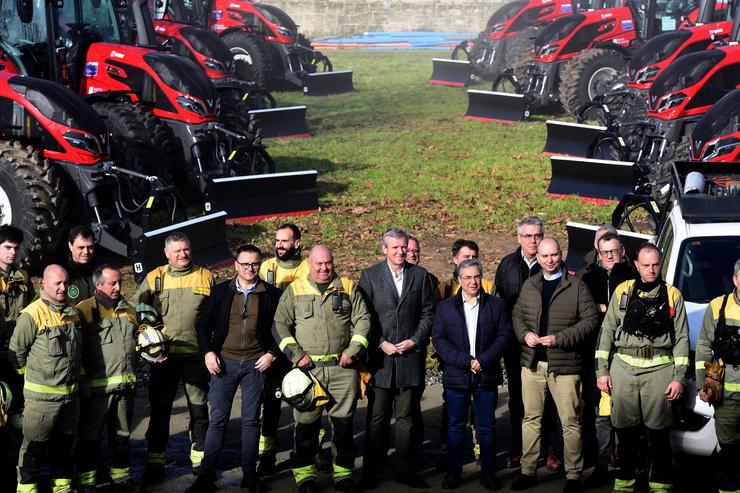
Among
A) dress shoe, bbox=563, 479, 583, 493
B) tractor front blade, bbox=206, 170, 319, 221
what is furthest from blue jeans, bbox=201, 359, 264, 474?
tractor front blade, bbox=206, 170, 319, 221

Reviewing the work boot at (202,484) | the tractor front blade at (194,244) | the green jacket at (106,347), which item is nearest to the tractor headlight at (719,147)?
the tractor front blade at (194,244)

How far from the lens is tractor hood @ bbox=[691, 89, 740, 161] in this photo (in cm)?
1541

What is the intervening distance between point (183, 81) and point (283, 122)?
22.2ft

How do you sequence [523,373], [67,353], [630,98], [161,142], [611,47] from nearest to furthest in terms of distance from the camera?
1. [67,353]
2. [523,373]
3. [161,142]
4. [630,98]
5. [611,47]

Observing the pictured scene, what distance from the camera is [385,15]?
1951 inches

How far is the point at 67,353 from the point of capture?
7.98 metres

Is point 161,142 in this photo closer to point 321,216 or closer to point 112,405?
point 321,216

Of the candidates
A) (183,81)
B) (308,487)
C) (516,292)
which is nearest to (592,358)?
(516,292)

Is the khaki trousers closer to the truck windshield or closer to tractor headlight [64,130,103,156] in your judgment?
the truck windshield

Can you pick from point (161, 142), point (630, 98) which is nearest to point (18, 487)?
point (161, 142)

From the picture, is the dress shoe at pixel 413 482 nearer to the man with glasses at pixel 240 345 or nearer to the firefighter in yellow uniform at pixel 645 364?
the man with glasses at pixel 240 345

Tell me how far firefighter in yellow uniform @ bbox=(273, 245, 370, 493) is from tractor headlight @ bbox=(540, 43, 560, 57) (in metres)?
17.6

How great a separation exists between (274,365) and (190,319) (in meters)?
0.74

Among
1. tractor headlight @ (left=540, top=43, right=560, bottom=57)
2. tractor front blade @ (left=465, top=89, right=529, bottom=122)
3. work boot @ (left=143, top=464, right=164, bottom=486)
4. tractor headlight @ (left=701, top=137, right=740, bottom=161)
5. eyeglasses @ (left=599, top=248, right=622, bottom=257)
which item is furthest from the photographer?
tractor headlight @ (left=540, top=43, right=560, bottom=57)
